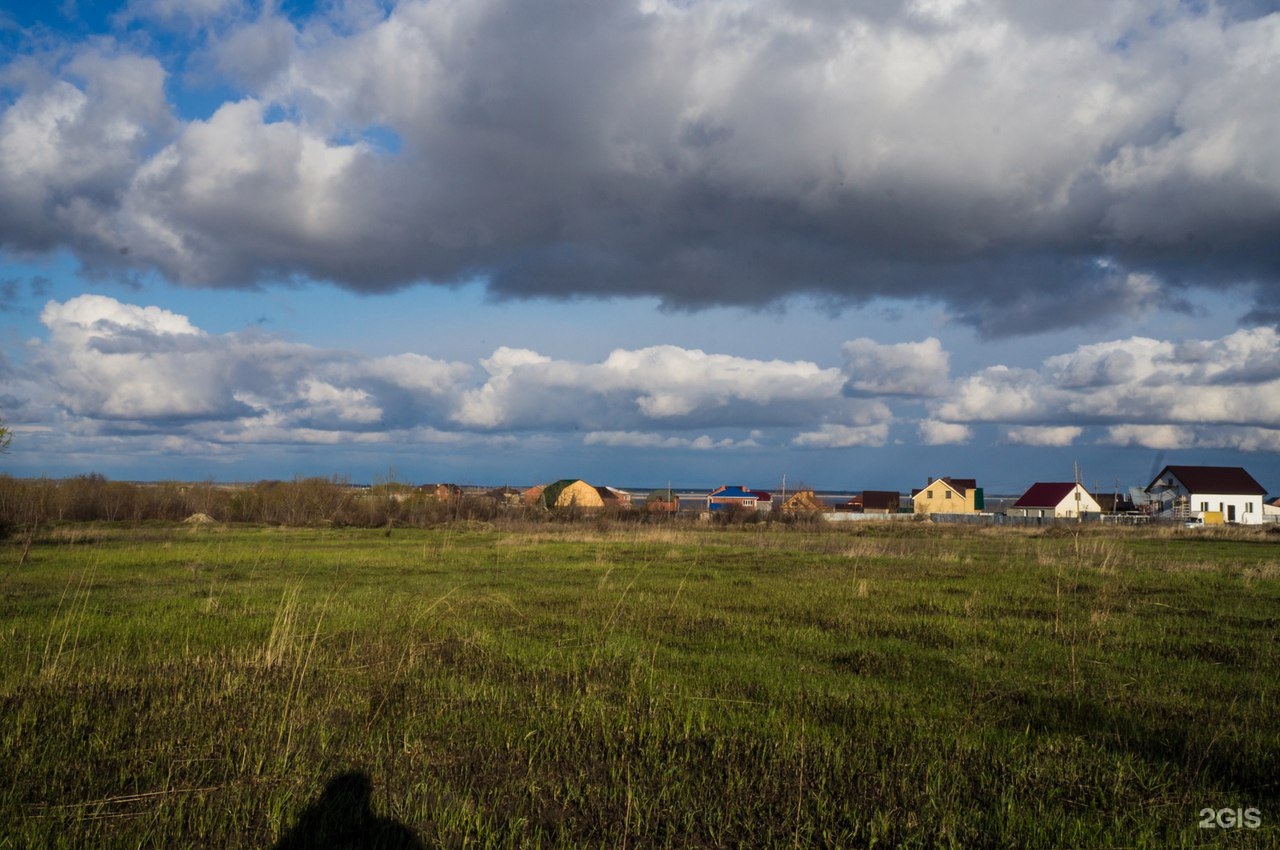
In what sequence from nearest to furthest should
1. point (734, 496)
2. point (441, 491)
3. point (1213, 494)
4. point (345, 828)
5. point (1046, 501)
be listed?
point (345, 828) < point (441, 491) < point (1213, 494) < point (1046, 501) < point (734, 496)

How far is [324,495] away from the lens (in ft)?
220

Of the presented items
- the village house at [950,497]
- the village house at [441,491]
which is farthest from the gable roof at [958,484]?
the village house at [441,491]

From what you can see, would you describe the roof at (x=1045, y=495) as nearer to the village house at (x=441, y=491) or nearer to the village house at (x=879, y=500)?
the village house at (x=879, y=500)

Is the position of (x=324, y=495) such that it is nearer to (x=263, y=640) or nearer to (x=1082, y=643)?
(x=263, y=640)

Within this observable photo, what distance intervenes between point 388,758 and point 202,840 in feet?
5.37

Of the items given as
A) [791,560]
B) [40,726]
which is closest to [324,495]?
[791,560]

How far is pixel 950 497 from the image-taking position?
102 meters

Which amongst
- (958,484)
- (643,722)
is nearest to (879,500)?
(958,484)

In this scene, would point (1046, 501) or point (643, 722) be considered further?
point (1046, 501)

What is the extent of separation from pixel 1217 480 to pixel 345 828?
10700 centimetres

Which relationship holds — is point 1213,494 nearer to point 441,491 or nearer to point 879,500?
point 879,500

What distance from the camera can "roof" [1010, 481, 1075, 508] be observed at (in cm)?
9494

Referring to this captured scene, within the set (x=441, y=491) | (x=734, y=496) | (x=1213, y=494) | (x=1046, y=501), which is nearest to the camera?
(x=441, y=491)

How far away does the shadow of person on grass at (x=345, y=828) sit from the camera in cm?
508
